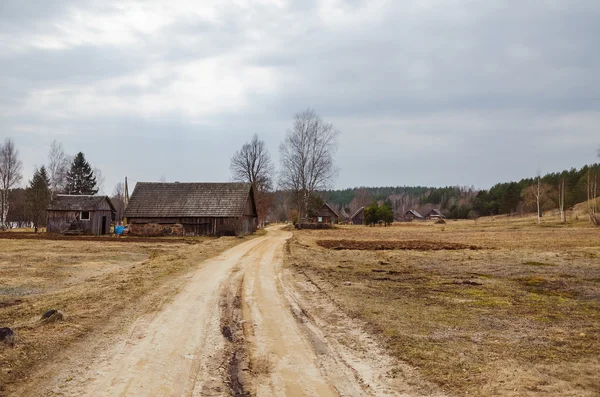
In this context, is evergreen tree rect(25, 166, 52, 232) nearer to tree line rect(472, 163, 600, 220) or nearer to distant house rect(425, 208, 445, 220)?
tree line rect(472, 163, 600, 220)

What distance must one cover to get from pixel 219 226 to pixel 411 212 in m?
99.6

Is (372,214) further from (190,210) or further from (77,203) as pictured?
(77,203)

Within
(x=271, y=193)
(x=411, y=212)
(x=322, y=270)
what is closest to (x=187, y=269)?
(x=322, y=270)

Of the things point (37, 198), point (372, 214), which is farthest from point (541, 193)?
point (37, 198)

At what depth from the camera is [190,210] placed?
47844mm

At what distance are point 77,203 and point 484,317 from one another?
48.0m

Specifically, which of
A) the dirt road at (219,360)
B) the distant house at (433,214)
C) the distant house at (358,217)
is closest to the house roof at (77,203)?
the dirt road at (219,360)

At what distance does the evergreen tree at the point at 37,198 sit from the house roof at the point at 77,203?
571cm

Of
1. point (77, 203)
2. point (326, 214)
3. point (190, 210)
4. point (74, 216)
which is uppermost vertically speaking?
point (77, 203)

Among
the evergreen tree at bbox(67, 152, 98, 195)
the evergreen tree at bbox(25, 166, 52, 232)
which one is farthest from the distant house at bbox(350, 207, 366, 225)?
the evergreen tree at bbox(25, 166, 52, 232)

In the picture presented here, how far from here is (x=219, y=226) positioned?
47125 mm

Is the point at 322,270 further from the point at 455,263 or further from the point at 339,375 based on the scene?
the point at 339,375

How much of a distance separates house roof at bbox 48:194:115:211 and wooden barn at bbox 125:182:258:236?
3.35 meters

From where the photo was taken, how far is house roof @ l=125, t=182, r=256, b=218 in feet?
156
